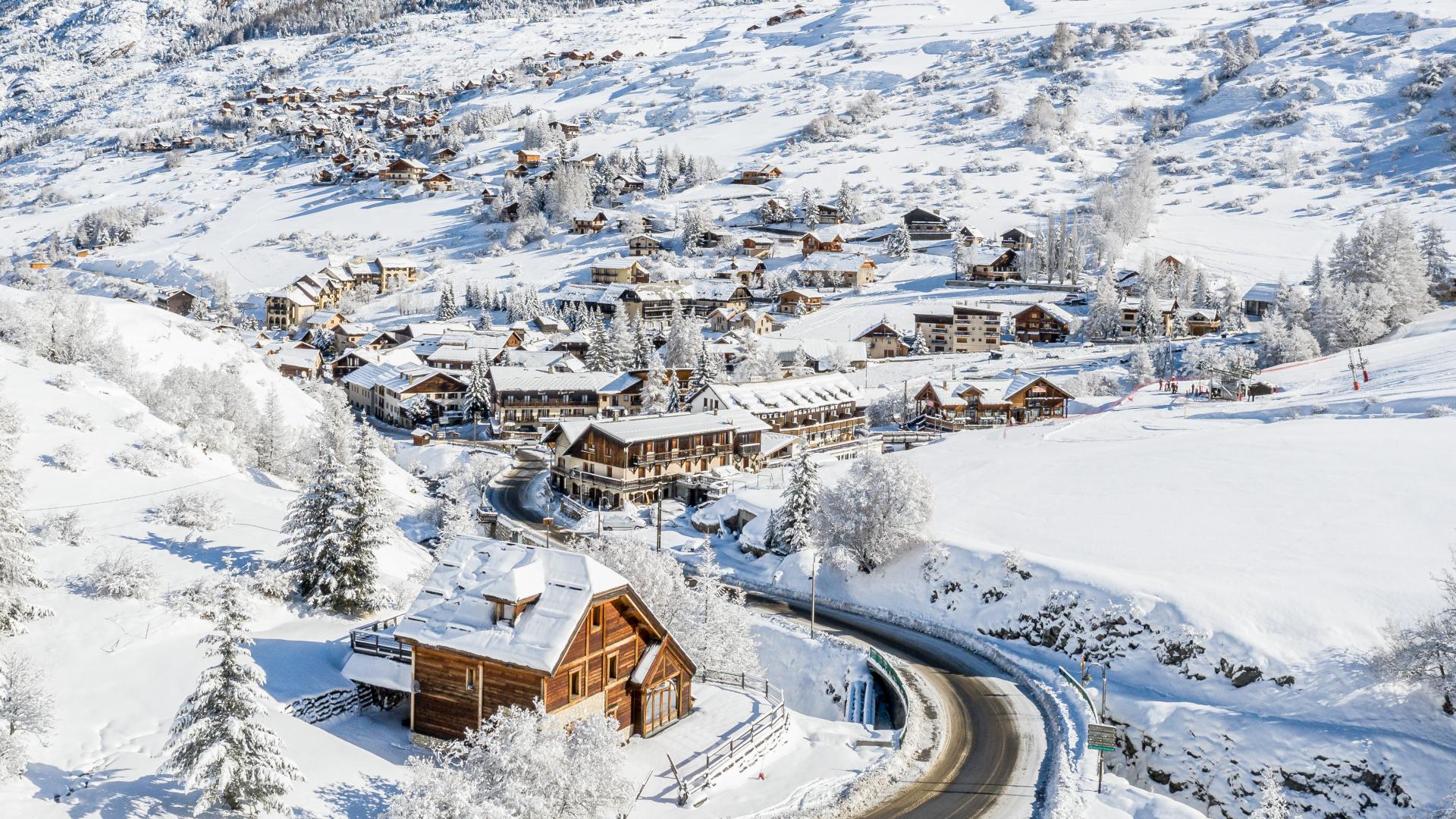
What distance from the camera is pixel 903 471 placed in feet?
155

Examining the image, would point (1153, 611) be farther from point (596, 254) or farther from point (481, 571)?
point (596, 254)

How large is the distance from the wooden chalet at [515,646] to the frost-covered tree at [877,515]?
70.3ft

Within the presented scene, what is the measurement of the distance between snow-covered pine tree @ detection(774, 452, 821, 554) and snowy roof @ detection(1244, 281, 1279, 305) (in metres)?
75.1

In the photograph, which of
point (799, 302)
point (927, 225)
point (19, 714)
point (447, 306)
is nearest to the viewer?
point (19, 714)

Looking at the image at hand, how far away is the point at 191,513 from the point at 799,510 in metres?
28.2

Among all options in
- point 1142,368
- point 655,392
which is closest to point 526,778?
point 655,392

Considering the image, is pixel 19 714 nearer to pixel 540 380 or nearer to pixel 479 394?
pixel 540 380

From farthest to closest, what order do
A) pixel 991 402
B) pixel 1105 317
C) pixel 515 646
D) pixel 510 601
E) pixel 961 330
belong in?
pixel 961 330 < pixel 1105 317 < pixel 991 402 < pixel 510 601 < pixel 515 646

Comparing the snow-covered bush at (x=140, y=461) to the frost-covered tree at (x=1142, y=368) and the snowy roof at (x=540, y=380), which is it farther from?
the frost-covered tree at (x=1142, y=368)


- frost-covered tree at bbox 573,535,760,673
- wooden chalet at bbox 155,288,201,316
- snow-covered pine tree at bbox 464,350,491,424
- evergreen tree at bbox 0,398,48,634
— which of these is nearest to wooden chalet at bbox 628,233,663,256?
snow-covered pine tree at bbox 464,350,491,424

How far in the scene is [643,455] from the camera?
65.1 meters

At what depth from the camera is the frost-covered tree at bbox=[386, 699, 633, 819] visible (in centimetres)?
1731

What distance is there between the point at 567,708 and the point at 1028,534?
28.0m

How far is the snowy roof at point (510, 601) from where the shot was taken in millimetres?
23781
